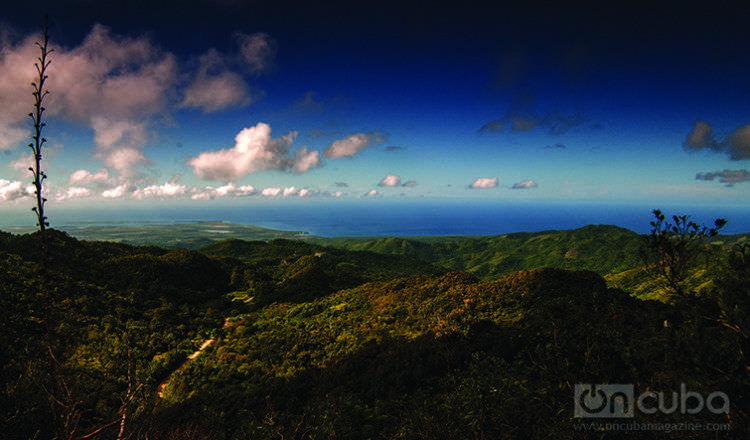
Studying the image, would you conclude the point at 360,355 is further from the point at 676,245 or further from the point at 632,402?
the point at 676,245

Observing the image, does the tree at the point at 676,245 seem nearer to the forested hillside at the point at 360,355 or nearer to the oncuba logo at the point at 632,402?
the forested hillside at the point at 360,355

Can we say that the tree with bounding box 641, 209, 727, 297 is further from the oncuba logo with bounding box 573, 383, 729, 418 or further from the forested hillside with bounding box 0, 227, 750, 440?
the oncuba logo with bounding box 573, 383, 729, 418

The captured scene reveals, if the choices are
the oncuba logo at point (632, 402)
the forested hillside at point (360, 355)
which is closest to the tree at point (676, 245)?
the forested hillside at point (360, 355)

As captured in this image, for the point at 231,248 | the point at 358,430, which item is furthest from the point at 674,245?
the point at 231,248

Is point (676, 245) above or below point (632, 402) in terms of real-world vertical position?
above

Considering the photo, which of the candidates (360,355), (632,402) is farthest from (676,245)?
(360,355)

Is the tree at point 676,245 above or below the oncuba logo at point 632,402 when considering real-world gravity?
above
